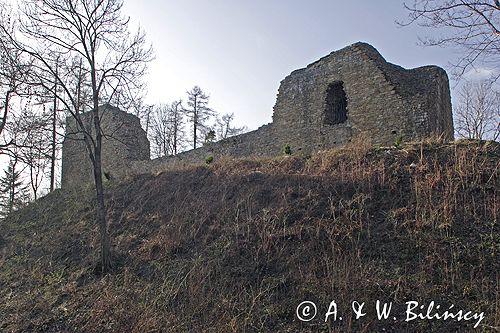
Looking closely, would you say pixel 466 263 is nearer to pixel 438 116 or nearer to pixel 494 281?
pixel 494 281

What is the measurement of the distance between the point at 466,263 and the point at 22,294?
329 inches

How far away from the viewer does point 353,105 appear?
44.8ft

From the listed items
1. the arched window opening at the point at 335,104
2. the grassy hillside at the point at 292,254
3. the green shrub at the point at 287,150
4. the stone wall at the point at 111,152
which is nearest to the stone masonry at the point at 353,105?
the arched window opening at the point at 335,104

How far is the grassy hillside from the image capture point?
228 inches

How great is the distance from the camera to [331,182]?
903 cm

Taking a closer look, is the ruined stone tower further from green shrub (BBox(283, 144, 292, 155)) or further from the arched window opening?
green shrub (BBox(283, 144, 292, 155))

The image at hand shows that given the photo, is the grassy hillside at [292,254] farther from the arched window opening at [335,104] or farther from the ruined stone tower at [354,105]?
the arched window opening at [335,104]

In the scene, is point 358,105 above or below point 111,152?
above

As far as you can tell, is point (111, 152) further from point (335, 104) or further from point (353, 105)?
point (353, 105)

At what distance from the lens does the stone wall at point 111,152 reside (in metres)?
19.8

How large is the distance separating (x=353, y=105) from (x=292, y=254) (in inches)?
308

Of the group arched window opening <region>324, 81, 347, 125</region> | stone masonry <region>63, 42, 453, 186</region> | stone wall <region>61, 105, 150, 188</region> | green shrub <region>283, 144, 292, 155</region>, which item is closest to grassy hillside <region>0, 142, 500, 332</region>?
green shrub <region>283, 144, 292, 155</region>

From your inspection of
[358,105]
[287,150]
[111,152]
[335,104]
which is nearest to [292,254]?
[287,150]

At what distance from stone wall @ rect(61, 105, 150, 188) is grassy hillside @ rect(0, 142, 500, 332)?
8.50 meters
